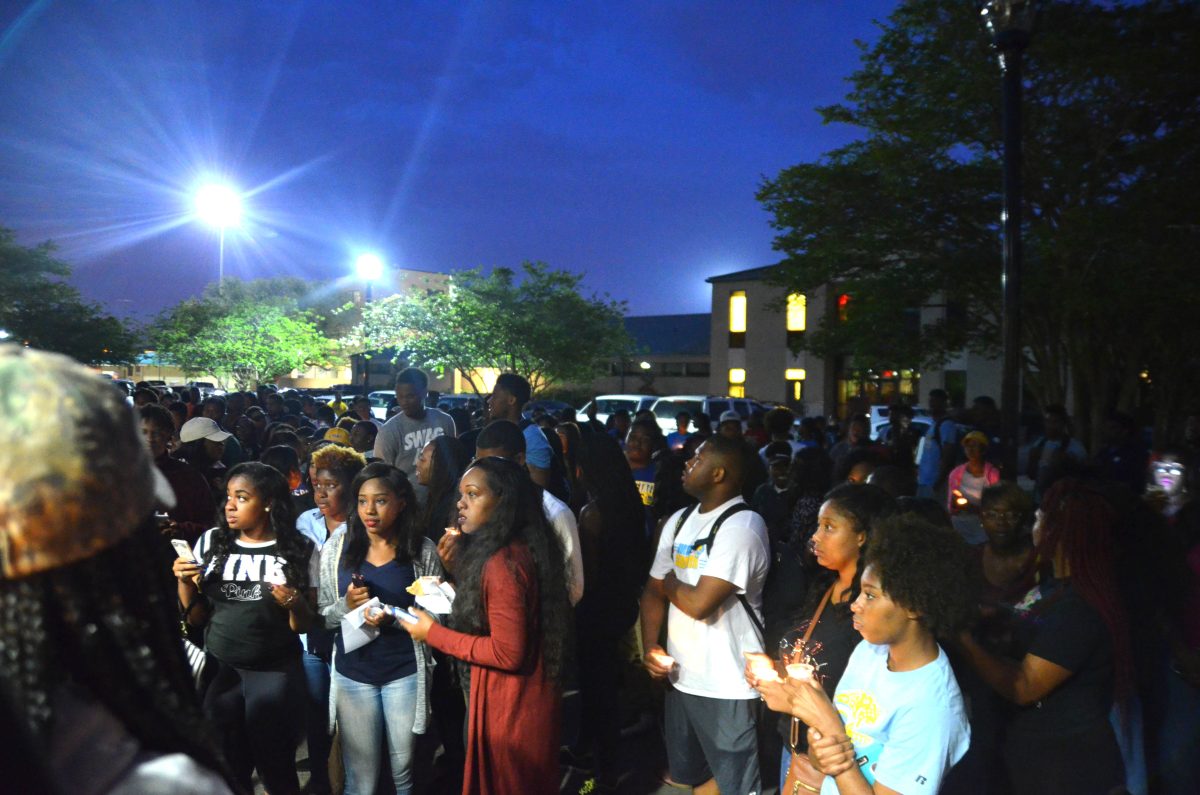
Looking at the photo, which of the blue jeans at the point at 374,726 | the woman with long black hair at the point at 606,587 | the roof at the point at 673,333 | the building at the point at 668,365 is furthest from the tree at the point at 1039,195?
the roof at the point at 673,333

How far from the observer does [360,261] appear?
34938 mm

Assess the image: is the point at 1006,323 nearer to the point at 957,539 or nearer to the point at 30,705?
the point at 957,539

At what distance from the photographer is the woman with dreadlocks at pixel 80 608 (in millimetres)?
950

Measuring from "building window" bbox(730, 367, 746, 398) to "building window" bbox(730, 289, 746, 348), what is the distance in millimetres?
1234

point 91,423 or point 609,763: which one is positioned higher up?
point 91,423

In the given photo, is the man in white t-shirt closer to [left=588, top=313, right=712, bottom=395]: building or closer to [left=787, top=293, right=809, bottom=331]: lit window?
[left=787, top=293, right=809, bottom=331]: lit window

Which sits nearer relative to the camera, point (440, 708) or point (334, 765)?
point (334, 765)

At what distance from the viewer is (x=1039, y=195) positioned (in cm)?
1430

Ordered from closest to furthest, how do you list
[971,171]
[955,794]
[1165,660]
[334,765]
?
[955,794], [1165,660], [334,765], [971,171]

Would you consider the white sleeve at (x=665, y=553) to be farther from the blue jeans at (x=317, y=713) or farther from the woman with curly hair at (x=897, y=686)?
the blue jeans at (x=317, y=713)

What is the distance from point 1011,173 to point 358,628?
5.45 metres

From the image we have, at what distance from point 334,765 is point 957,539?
10.5 feet

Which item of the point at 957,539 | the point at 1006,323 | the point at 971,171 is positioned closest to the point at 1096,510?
the point at 957,539

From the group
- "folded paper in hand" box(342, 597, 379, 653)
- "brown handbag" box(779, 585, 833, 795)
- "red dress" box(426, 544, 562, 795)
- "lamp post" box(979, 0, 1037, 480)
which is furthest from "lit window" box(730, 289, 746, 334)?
"brown handbag" box(779, 585, 833, 795)
